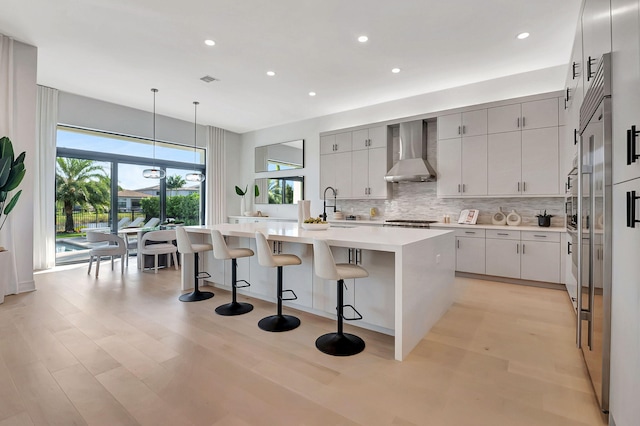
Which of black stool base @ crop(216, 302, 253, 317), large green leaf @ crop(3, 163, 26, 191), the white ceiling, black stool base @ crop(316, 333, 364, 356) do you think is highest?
the white ceiling

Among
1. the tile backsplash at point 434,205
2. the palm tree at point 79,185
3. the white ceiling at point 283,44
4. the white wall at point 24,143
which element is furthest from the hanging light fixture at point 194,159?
the tile backsplash at point 434,205

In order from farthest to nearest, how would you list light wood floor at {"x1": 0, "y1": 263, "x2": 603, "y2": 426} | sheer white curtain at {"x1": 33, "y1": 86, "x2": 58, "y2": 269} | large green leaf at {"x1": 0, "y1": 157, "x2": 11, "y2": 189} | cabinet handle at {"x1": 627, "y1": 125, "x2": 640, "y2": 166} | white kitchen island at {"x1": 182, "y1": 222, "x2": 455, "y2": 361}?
sheer white curtain at {"x1": 33, "y1": 86, "x2": 58, "y2": 269}, large green leaf at {"x1": 0, "y1": 157, "x2": 11, "y2": 189}, white kitchen island at {"x1": 182, "y1": 222, "x2": 455, "y2": 361}, light wood floor at {"x1": 0, "y1": 263, "x2": 603, "y2": 426}, cabinet handle at {"x1": 627, "y1": 125, "x2": 640, "y2": 166}

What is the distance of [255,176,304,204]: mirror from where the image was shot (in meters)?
7.21

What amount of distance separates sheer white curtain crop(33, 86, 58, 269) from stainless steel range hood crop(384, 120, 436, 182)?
19.4 feet

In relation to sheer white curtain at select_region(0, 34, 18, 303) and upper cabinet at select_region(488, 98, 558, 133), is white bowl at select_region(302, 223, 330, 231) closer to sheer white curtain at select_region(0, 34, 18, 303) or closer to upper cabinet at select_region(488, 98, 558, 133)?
upper cabinet at select_region(488, 98, 558, 133)

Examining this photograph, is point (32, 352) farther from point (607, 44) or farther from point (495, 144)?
point (495, 144)

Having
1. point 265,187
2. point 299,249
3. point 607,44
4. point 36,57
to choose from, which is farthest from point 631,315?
point 265,187

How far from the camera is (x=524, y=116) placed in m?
4.35

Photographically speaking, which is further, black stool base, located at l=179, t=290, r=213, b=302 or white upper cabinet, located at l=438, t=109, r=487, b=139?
white upper cabinet, located at l=438, t=109, r=487, b=139

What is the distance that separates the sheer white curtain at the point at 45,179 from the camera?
509 centimetres

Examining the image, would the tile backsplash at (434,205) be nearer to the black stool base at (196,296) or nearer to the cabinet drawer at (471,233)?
the cabinet drawer at (471,233)

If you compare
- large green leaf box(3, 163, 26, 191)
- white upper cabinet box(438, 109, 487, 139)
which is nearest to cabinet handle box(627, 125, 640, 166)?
white upper cabinet box(438, 109, 487, 139)

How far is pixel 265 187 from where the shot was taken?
7938 mm

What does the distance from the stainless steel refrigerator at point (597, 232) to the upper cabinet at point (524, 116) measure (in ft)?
7.47
